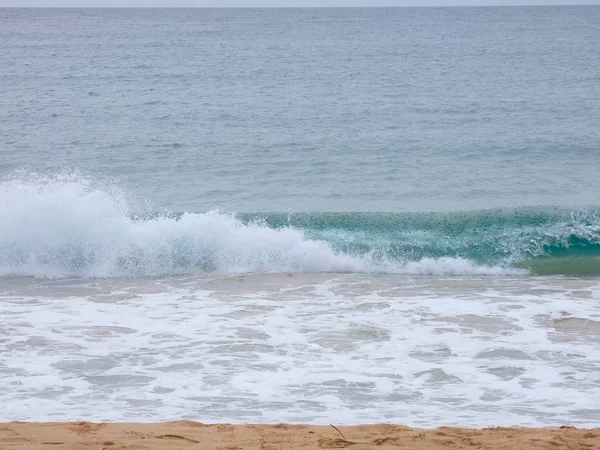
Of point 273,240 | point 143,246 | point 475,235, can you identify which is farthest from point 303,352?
point 475,235

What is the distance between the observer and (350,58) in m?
46.6

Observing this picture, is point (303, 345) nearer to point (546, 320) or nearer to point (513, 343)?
point (513, 343)

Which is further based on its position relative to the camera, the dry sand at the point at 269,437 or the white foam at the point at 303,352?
the white foam at the point at 303,352

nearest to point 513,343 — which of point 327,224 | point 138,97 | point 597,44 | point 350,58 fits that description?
point 327,224

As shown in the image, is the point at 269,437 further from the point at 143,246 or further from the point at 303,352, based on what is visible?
the point at 143,246

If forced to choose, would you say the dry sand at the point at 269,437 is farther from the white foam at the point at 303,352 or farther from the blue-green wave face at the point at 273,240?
the blue-green wave face at the point at 273,240

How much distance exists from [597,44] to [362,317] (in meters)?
51.2

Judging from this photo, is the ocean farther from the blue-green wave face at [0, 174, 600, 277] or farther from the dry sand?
the dry sand

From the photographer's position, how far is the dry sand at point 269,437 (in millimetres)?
5867

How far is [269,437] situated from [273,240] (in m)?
8.41

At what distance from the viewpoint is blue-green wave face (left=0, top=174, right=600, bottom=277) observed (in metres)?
13.6

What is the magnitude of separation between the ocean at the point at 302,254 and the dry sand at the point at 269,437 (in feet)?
1.95

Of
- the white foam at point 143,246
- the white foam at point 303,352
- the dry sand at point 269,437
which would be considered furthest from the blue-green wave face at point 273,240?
the dry sand at point 269,437

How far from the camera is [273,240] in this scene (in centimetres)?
1438
